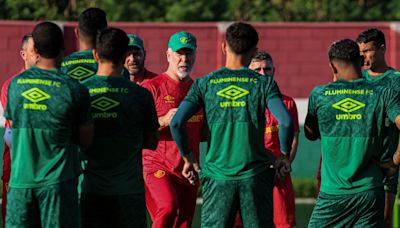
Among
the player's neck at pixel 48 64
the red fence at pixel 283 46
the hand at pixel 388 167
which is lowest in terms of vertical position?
the hand at pixel 388 167

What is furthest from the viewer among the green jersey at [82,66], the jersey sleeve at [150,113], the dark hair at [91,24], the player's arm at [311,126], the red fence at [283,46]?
the red fence at [283,46]

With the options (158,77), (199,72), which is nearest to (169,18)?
(199,72)

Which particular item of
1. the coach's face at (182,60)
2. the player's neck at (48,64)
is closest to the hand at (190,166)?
the player's neck at (48,64)

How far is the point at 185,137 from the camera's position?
8.88 meters

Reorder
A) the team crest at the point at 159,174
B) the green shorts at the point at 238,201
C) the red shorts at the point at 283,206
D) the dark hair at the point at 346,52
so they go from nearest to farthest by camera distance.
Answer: the green shorts at the point at 238,201
the dark hair at the point at 346,52
the team crest at the point at 159,174
the red shorts at the point at 283,206

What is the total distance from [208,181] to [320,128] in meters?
0.93

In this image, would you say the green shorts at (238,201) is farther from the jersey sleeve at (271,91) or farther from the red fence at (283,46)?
Result: the red fence at (283,46)

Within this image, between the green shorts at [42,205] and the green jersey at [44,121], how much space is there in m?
0.05

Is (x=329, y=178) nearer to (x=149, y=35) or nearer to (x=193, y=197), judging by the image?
(x=193, y=197)

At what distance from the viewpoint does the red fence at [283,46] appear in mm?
19312

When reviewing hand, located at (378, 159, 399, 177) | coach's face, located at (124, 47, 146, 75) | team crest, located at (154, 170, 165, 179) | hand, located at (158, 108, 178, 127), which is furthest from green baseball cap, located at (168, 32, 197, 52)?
hand, located at (378, 159, 399, 177)

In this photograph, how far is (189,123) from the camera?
1066cm

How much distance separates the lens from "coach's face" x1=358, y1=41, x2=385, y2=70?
420 inches

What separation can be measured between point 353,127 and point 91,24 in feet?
7.05
